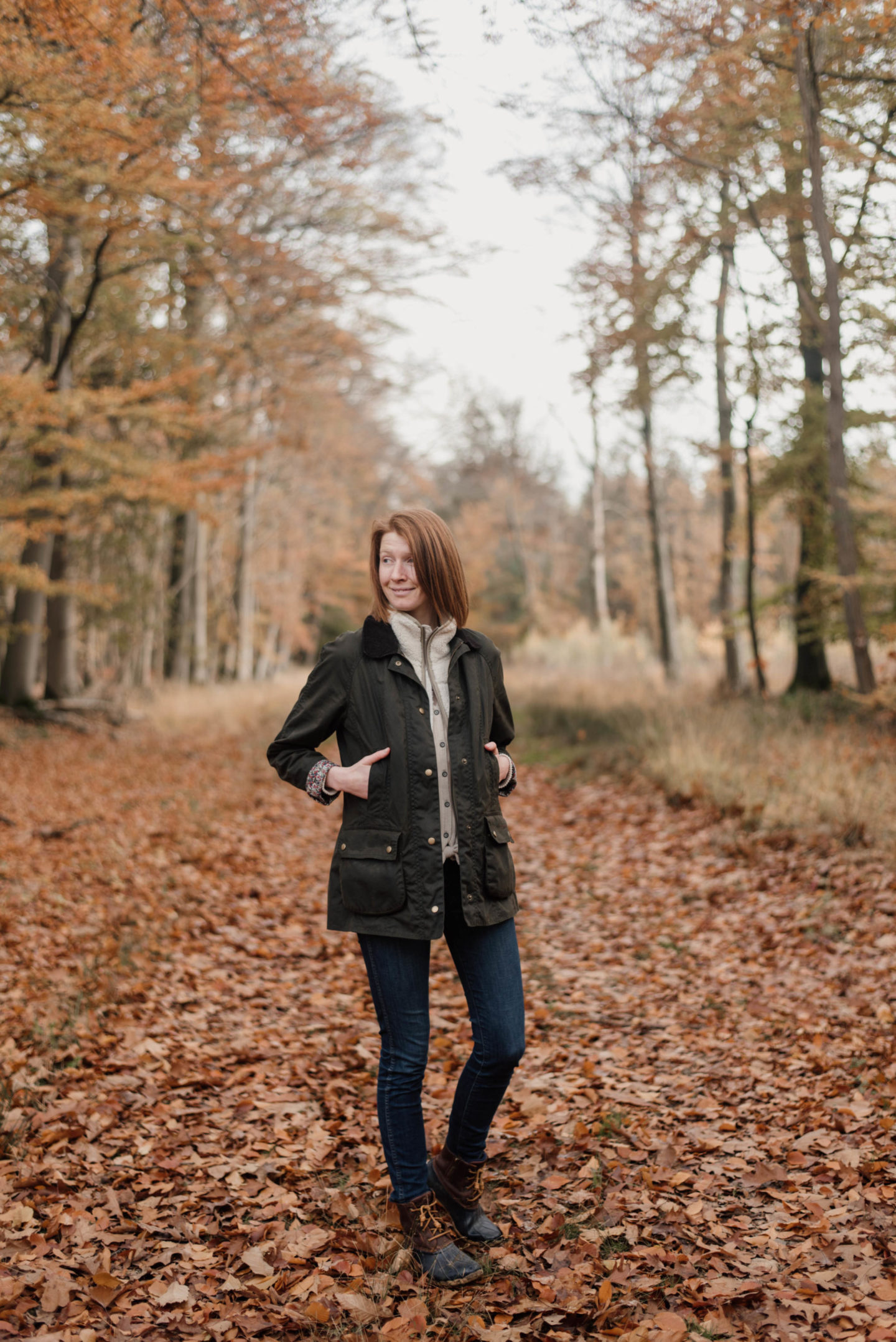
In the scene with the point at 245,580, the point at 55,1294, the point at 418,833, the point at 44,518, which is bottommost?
the point at 55,1294

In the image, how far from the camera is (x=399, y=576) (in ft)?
10.0

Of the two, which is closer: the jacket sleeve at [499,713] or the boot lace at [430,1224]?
the boot lace at [430,1224]

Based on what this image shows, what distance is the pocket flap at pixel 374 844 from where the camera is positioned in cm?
285

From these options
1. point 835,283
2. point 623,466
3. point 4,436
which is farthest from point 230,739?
point 623,466

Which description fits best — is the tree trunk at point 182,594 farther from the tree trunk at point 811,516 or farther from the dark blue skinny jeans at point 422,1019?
the dark blue skinny jeans at point 422,1019

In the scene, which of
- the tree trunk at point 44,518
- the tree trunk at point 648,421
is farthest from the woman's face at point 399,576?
the tree trunk at point 648,421

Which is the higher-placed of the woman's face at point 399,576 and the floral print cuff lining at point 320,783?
the woman's face at point 399,576

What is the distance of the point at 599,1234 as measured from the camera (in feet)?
10.6

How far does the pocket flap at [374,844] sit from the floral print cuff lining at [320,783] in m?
0.14

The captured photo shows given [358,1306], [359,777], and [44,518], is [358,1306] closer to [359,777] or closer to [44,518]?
[359,777]

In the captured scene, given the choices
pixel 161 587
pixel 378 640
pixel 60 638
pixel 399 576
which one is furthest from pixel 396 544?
pixel 161 587

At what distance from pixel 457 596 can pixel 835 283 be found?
765 centimetres

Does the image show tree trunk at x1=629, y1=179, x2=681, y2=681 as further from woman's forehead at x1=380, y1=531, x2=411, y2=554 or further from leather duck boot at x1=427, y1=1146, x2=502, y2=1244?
leather duck boot at x1=427, y1=1146, x2=502, y2=1244

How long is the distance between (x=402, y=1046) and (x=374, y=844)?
62 centimetres
